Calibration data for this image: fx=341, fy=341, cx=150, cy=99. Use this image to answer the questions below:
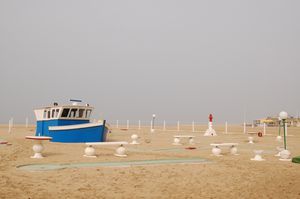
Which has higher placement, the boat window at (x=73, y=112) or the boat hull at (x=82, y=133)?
the boat window at (x=73, y=112)

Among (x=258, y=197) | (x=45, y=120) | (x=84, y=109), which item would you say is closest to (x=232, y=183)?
(x=258, y=197)

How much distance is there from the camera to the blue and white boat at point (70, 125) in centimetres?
2359

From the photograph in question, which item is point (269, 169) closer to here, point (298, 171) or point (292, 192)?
point (298, 171)

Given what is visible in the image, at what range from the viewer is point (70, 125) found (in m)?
24.2

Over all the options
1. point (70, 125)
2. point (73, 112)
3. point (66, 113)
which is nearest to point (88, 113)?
point (73, 112)

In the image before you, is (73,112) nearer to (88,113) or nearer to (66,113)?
(66,113)

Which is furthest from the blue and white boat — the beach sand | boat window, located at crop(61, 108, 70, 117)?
the beach sand

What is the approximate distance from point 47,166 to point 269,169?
791 cm

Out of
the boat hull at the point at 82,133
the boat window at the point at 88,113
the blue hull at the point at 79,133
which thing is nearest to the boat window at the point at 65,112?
the blue hull at the point at 79,133

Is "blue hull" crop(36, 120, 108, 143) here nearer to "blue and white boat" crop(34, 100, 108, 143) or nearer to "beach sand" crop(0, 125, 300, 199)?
"blue and white boat" crop(34, 100, 108, 143)

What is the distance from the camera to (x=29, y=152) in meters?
16.7

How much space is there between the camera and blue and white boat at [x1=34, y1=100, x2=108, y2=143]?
23594 millimetres

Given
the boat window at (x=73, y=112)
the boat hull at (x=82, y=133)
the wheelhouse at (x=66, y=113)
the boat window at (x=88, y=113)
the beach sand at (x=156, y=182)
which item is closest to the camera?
the beach sand at (x=156, y=182)

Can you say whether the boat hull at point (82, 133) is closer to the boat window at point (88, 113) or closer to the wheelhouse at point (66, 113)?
the wheelhouse at point (66, 113)
